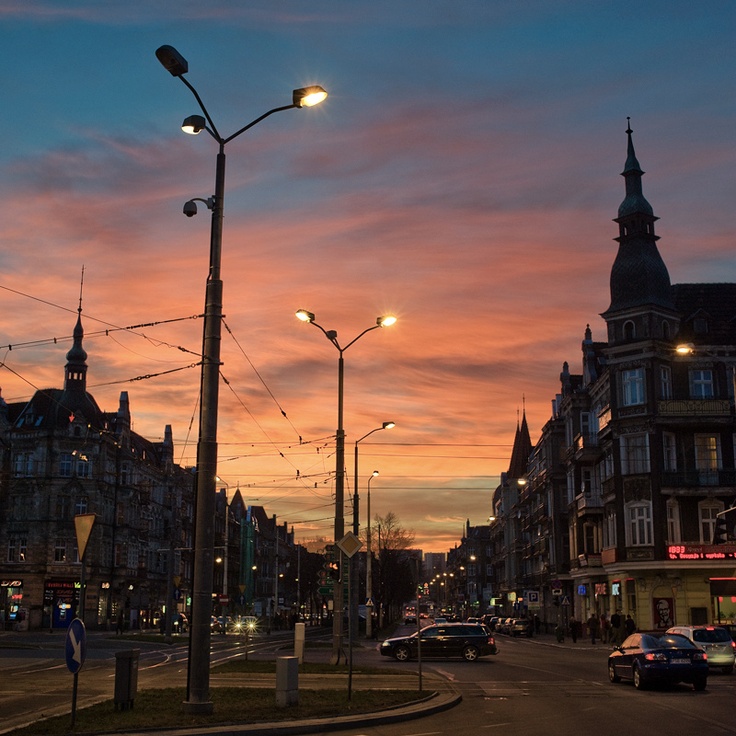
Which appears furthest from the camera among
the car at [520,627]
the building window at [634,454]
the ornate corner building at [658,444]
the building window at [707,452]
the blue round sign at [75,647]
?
the car at [520,627]

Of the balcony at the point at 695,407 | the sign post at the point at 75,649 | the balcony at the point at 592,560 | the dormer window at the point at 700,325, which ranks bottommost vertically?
the sign post at the point at 75,649

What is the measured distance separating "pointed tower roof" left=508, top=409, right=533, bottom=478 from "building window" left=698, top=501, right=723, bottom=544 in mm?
65738

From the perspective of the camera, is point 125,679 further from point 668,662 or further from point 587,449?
point 587,449

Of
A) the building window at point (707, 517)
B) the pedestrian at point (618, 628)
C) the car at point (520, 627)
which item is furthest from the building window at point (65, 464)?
the building window at point (707, 517)

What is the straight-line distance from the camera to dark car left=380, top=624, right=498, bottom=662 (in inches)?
1521

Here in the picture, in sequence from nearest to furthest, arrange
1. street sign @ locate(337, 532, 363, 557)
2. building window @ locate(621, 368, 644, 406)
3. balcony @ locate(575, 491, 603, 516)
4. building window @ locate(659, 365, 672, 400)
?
street sign @ locate(337, 532, 363, 557)
building window @ locate(659, 365, 672, 400)
building window @ locate(621, 368, 644, 406)
balcony @ locate(575, 491, 603, 516)

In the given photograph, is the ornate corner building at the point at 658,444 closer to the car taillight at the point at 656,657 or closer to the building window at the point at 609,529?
the building window at the point at 609,529

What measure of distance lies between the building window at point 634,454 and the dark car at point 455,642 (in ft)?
61.5

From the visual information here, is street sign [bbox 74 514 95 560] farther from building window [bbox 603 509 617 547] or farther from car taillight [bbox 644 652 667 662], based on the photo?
building window [bbox 603 509 617 547]

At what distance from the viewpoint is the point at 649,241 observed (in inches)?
2319

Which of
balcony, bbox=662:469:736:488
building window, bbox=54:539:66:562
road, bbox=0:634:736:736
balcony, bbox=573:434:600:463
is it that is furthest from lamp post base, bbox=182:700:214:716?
building window, bbox=54:539:66:562

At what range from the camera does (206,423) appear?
16500 mm

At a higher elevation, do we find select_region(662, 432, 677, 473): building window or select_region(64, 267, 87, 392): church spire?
select_region(64, 267, 87, 392): church spire

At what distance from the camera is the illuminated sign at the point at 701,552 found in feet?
170
